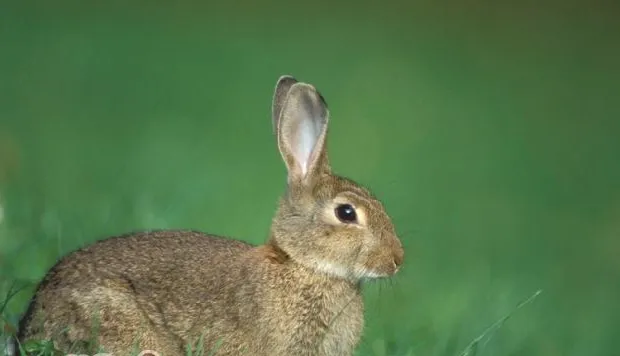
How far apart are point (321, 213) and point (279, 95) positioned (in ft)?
2.51

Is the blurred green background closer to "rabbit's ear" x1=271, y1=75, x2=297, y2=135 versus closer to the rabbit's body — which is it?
the rabbit's body

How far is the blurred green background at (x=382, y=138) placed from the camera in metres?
9.85

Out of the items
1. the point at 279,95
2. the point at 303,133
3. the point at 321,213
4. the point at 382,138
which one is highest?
the point at 279,95

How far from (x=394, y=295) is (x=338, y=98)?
3.77 meters

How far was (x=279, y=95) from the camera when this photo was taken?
29.3 feet

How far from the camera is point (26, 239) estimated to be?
948 centimetres

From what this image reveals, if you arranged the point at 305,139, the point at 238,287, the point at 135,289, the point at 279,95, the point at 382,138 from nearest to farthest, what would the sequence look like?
the point at 135,289, the point at 238,287, the point at 305,139, the point at 279,95, the point at 382,138

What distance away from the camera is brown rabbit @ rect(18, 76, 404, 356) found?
8117 mm

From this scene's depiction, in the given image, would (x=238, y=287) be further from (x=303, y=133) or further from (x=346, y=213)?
(x=303, y=133)

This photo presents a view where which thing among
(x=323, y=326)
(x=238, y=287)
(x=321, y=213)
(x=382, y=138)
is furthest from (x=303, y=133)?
(x=382, y=138)

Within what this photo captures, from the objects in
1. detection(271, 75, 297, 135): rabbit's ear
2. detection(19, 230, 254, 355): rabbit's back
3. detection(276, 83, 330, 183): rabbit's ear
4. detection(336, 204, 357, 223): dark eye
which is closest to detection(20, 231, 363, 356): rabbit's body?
detection(19, 230, 254, 355): rabbit's back

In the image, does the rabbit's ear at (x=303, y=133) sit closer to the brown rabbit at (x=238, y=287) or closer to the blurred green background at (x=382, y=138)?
the brown rabbit at (x=238, y=287)

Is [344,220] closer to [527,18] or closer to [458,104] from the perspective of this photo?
[458,104]

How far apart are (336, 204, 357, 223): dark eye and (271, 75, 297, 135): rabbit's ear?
2.06 feet
